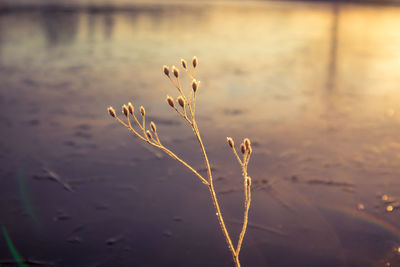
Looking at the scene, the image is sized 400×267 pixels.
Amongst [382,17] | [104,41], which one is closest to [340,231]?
[104,41]

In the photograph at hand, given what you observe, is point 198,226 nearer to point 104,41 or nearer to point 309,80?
point 309,80

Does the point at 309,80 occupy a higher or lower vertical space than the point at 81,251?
higher

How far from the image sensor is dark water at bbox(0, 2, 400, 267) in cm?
297

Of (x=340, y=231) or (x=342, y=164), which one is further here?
(x=342, y=164)

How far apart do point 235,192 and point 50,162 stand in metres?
1.98

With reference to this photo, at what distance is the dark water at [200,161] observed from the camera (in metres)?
2.97

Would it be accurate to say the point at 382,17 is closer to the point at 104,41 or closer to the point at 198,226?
the point at 104,41

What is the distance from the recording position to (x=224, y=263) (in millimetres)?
2781

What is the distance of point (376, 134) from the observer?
5.07 m

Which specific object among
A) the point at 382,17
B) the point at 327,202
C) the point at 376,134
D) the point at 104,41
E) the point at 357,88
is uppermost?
the point at 382,17

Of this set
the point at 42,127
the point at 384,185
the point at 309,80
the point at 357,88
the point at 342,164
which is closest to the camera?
the point at 384,185

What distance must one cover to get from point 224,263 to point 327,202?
121 centimetres

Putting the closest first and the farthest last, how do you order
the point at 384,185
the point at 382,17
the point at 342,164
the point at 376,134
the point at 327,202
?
the point at 327,202, the point at 384,185, the point at 342,164, the point at 376,134, the point at 382,17

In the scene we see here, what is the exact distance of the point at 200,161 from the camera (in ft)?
14.4
